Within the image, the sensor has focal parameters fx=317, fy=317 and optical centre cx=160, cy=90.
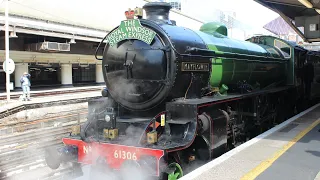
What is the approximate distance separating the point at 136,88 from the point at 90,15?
74.6ft

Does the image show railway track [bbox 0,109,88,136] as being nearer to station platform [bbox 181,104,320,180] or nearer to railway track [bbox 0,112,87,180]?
railway track [bbox 0,112,87,180]

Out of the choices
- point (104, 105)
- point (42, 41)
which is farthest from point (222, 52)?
point (42, 41)

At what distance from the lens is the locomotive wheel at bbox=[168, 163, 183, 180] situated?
4574 mm

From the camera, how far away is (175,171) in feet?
15.6

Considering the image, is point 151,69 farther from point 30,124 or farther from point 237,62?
point 30,124

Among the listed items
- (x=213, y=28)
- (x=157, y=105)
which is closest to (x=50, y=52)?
(x=213, y=28)

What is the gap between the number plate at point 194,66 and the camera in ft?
17.3

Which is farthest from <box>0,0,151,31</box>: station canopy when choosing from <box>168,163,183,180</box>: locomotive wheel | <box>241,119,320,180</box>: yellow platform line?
<box>241,119,320,180</box>: yellow platform line

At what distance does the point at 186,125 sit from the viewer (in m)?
4.90

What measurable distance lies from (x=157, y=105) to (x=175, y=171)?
1.14 metres

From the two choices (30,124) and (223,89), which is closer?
(223,89)

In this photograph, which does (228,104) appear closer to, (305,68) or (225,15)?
(305,68)

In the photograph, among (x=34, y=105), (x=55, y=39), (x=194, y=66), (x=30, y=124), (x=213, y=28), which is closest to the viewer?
(x=194, y=66)

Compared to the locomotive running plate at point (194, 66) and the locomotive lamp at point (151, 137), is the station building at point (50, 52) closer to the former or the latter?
the locomotive running plate at point (194, 66)
